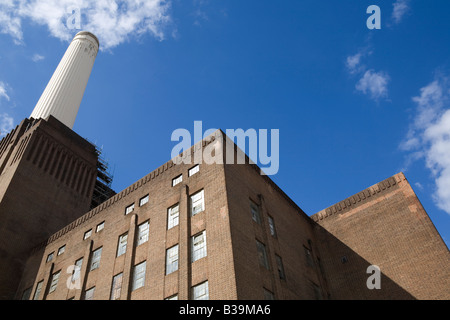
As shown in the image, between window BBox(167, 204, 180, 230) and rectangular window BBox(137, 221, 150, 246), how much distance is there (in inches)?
83.2

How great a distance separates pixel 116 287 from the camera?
24.7 meters

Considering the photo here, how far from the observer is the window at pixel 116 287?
2423 cm

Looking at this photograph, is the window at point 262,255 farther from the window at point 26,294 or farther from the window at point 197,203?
the window at point 26,294

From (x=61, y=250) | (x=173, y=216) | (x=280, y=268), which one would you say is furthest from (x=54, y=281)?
(x=280, y=268)

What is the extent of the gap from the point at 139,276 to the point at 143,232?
349 centimetres

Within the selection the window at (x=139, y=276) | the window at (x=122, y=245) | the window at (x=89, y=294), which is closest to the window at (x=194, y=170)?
the window at (x=139, y=276)

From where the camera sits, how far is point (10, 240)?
1396 inches

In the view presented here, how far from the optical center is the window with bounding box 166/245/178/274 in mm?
22156

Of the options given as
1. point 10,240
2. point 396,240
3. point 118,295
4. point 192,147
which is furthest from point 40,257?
point 396,240

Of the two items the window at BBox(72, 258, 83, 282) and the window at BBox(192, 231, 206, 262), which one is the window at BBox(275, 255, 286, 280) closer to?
the window at BBox(192, 231, 206, 262)

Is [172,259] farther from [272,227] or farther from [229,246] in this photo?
[272,227]

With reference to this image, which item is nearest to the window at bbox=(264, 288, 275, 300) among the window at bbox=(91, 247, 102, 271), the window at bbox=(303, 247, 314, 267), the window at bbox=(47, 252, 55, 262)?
the window at bbox=(303, 247, 314, 267)
